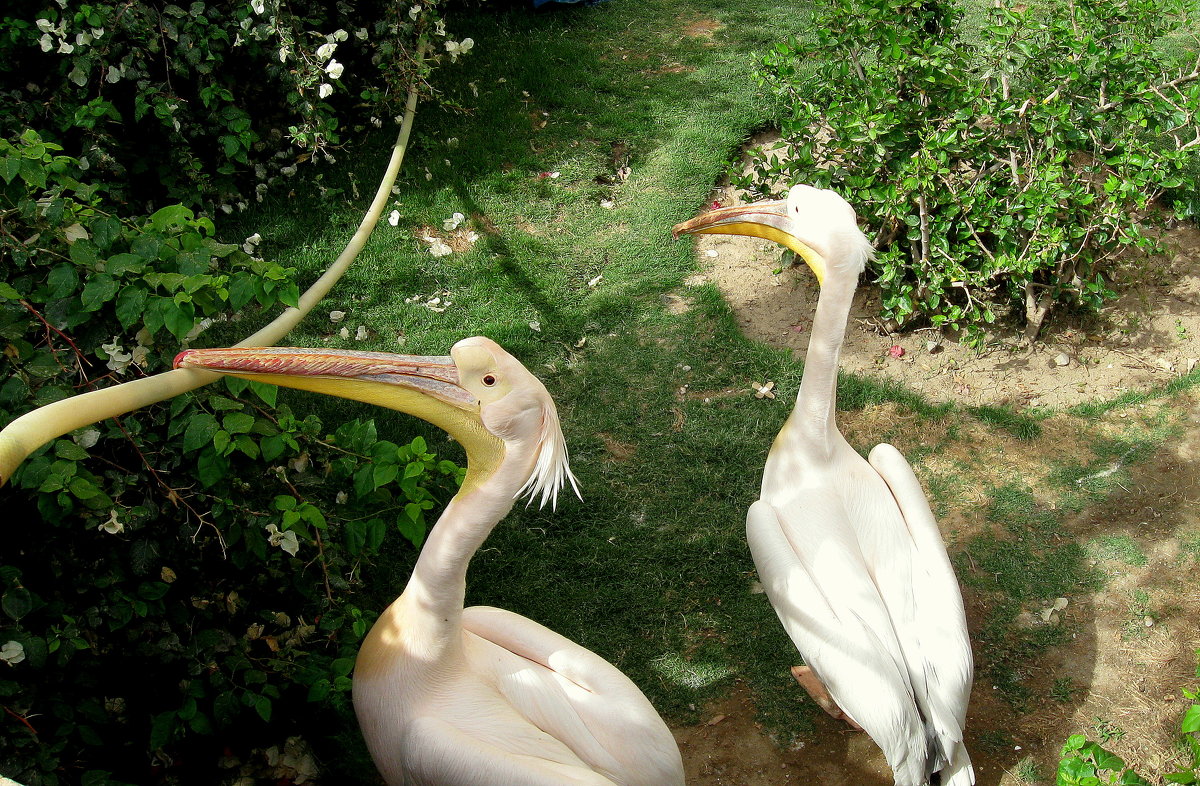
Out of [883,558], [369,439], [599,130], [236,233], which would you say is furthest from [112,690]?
[599,130]

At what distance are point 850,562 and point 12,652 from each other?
7.71 ft

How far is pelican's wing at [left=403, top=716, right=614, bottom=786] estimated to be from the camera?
2.28 meters

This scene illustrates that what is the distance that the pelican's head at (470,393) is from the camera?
226 centimetres

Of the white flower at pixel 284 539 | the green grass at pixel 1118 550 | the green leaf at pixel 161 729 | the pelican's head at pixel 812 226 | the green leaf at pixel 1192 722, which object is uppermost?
the pelican's head at pixel 812 226

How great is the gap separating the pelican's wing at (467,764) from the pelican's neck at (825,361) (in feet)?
4.80

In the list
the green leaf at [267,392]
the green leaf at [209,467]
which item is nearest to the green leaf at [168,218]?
the green leaf at [267,392]

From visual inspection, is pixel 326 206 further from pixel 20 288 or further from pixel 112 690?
pixel 112 690

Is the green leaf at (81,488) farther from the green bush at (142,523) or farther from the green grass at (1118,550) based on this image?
the green grass at (1118,550)

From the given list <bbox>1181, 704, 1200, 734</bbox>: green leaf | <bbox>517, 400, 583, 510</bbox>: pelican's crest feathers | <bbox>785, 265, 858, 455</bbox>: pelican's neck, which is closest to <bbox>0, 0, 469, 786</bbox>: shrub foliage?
<bbox>517, 400, 583, 510</bbox>: pelican's crest feathers

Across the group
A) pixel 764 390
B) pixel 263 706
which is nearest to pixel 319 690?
pixel 263 706

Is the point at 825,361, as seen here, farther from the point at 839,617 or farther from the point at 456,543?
the point at 456,543

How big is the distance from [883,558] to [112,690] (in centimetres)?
239

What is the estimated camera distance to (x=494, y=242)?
523 centimetres

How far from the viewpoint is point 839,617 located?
2934 mm
